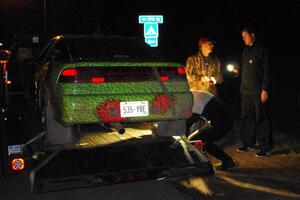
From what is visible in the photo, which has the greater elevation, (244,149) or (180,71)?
(180,71)

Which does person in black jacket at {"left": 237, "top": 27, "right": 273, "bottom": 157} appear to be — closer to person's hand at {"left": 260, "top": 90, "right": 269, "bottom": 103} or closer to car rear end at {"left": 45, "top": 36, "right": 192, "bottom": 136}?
person's hand at {"left": 260, "top": 90, "right": 269, "bottom": 103}

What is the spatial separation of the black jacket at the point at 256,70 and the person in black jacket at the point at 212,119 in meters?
1.35

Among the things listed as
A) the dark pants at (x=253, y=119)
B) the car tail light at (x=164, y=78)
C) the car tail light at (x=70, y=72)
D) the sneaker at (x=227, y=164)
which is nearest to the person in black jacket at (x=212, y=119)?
the sneaker at (x=227, y=164)

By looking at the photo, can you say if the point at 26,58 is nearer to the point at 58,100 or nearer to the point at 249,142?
the point at 58,100

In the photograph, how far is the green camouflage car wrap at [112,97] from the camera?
197 inches

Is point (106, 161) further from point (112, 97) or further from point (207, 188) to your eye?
point (207, 188)

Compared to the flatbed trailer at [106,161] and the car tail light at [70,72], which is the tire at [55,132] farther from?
the car tail light at [70,72]

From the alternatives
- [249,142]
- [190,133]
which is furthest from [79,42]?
[249,142]

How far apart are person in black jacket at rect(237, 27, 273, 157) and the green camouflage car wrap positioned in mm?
2200

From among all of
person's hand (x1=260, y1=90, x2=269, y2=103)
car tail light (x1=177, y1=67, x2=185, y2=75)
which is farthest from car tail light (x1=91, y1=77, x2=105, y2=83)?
person's hand (x1=260, y1=90, x2=269, y2=103)

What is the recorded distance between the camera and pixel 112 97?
16.8 ft

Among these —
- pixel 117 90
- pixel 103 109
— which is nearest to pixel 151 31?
pixel 117 90

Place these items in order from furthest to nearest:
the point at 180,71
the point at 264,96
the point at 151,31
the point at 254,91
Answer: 1. the point at 151,31
2. the point at 254,91
3. the point at 264,96
4. the point at 180,71

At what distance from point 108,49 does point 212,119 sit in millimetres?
1704
